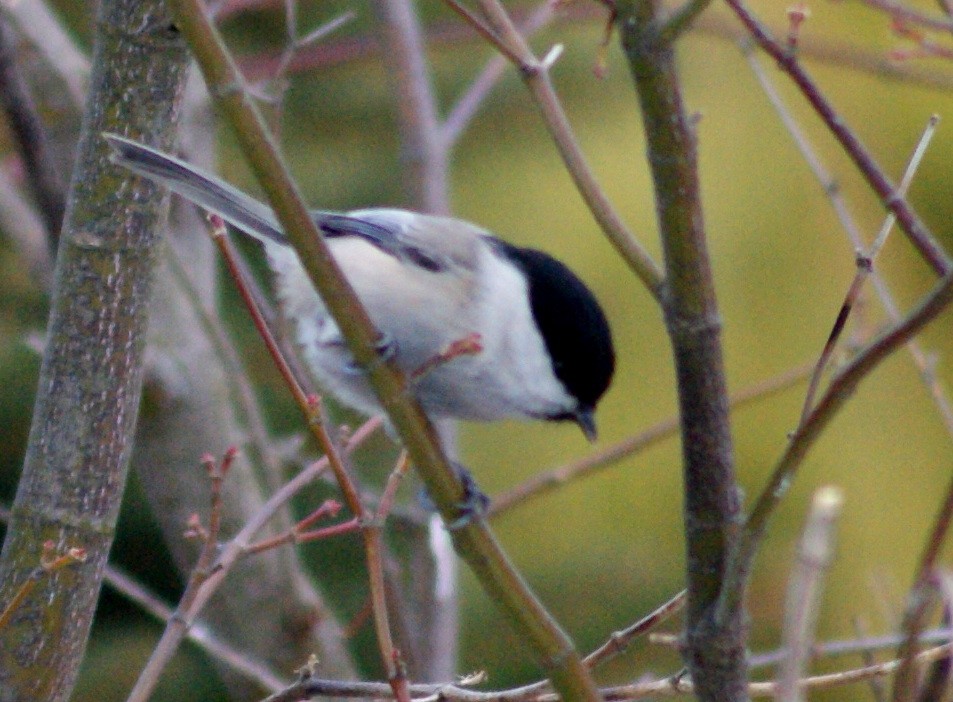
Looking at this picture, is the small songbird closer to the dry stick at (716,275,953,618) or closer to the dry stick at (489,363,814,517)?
the dry stick at (489,363,814,517)

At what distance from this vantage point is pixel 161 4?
1.08 meters

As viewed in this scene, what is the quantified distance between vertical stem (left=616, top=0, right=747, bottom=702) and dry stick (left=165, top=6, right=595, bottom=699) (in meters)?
0.10

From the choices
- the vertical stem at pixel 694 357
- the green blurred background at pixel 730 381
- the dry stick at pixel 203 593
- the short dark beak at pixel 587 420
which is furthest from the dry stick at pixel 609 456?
the vertical stem at pixel 694 357

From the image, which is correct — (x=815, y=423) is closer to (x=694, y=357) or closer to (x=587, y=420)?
(x=694, y=357)

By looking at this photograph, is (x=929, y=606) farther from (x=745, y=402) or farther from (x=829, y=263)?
(x=829, y=263)

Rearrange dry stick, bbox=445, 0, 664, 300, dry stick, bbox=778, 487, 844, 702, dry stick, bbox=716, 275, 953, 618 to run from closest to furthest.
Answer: dry stick, bbox=778, 487, 844, 702
dry stick, bbox=716, 275, 953, 618
dry stick, bbox=445, 0, 664, 300

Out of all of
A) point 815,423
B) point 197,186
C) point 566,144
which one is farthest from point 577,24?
point 815,423

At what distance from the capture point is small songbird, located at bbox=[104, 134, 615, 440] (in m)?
1.43

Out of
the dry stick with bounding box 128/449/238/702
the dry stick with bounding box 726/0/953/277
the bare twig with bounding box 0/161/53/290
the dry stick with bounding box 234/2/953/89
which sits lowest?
the dry stick with bounding box 128/449/238/702

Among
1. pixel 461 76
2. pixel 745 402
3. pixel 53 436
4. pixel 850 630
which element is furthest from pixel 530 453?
pixel 53 436

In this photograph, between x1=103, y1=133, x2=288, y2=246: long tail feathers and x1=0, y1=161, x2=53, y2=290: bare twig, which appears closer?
x1=103, y1=133, x2=288, y2=246: long tail feathers

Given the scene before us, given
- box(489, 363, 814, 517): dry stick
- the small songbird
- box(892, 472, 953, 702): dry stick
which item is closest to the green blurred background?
box(489, 363, 814, 517): dry stick

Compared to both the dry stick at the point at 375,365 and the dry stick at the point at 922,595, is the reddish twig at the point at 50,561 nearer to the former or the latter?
the dry stick at the point at 375,365

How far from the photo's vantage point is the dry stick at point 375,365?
0.80m
